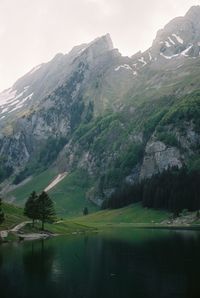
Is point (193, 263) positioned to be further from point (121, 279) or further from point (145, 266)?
point (121, 279)

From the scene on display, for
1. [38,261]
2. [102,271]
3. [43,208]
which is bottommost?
[102,271]

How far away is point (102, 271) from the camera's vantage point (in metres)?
69.9

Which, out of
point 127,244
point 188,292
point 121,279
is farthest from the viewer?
point 127,244

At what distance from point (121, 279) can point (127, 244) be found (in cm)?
4811

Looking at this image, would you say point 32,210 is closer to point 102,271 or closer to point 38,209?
point 38,209

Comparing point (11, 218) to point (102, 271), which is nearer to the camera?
point (102, 271)

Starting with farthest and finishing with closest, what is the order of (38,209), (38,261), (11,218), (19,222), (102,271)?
(38,209), (11,218), (19,222), (38,261), (102,271)

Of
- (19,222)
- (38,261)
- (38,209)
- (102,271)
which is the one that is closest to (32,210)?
(38,209)

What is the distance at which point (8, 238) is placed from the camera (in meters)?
122

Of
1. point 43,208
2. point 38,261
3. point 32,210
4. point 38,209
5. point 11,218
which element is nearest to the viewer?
point 38,261

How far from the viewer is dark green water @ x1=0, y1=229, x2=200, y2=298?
54531mm

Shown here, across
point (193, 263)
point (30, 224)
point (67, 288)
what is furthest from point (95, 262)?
point (30, 224)

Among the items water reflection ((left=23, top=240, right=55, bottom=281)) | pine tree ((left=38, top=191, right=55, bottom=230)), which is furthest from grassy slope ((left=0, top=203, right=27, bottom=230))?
water reflection ((left=23, top=240, right=55, bottom=281))

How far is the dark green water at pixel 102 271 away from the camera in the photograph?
54.5 m
